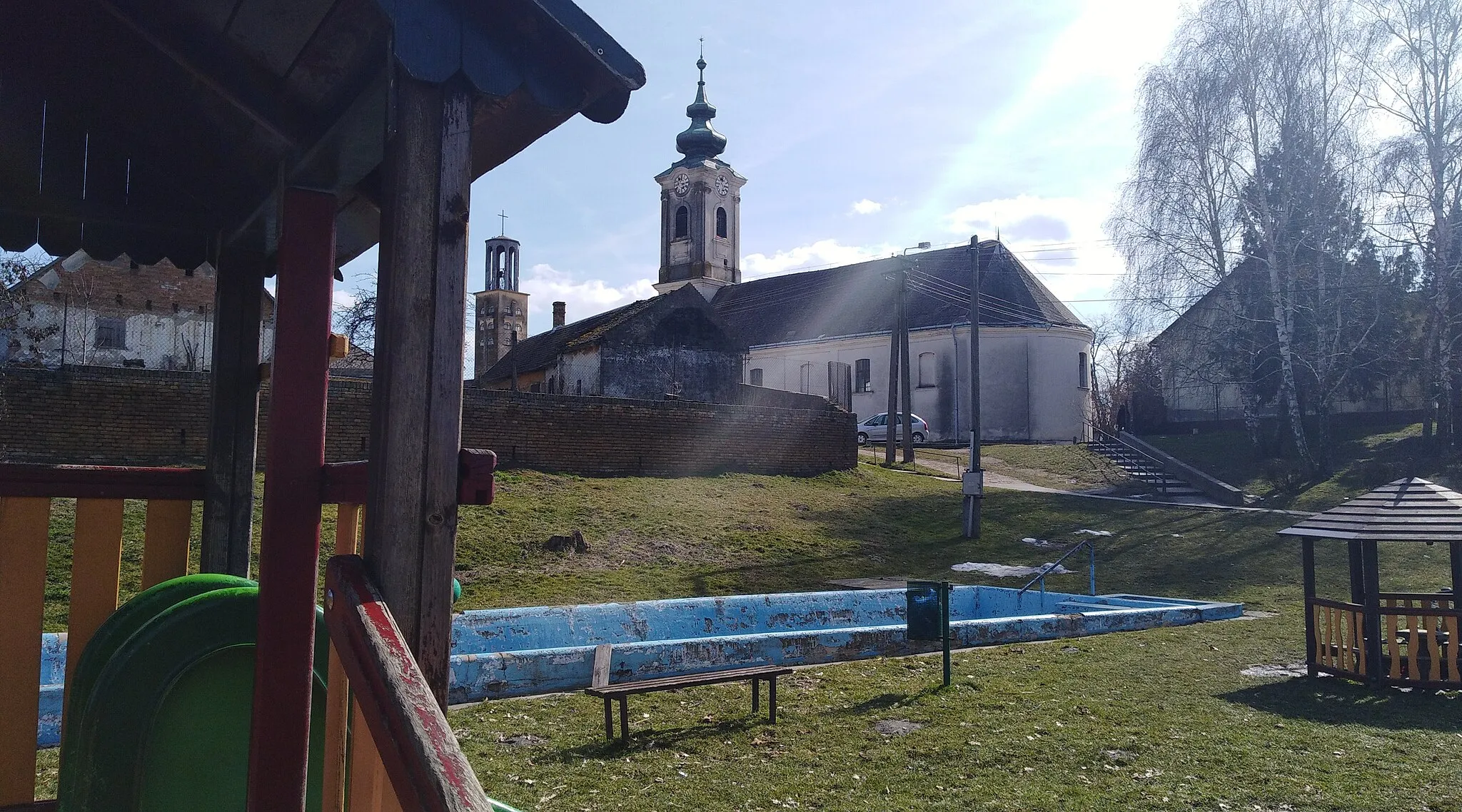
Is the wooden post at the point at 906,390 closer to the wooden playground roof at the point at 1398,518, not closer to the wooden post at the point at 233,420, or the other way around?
the wooden playground roof at the point at 1398,518

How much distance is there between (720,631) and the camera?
11297mm

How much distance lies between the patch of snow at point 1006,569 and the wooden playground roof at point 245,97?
14.2 m

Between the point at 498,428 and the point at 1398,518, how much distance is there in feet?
46.3

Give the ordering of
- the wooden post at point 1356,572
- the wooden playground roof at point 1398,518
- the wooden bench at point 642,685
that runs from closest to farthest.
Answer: the wooden bench at point 642,685
the wooden playground roof at point 1398,518
the wooden post at point 1356,572

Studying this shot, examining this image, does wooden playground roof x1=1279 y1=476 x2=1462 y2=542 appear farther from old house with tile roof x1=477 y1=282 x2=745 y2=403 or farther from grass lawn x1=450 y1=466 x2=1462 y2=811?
old house with tile roof x1=477 y1=282 x2=745 y2=403

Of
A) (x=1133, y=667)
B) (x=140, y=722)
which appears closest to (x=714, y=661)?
(x=1133, y=667)

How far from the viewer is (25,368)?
14.0 metres

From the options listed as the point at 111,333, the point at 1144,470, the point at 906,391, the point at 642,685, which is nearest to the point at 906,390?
the point at 906,391

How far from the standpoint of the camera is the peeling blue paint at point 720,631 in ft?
25.8

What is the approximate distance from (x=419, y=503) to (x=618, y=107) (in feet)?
3.98

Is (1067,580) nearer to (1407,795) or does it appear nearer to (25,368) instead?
(1407,795)

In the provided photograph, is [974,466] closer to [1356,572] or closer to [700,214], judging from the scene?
[1356,572]

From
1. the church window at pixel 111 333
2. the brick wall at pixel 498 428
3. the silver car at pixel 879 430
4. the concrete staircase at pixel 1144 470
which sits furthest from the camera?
the silver car at pixel 879 430

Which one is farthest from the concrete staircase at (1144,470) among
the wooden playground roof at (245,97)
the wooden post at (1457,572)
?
the wooden playground roof at (245,97)
